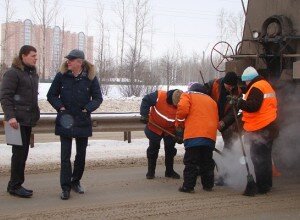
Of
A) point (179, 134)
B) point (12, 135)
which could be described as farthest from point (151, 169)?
point (12, 135)

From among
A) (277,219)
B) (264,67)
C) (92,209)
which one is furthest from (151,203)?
(264,67)

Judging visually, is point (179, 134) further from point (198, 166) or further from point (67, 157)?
point (67, 157)

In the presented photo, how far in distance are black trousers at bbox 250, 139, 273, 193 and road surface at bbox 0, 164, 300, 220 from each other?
0.15 metres

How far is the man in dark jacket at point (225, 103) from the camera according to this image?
655 centimetres

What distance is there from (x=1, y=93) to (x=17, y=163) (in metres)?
0.82

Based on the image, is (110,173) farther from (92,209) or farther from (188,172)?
(92,209)

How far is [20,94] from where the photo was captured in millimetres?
5609

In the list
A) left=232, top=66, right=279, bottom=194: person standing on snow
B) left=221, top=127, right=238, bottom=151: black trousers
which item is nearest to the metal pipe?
left=221, top=127, right=238, bottom=151: black trousers

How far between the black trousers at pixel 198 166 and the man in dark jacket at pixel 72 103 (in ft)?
4.20

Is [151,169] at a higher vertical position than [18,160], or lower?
lower

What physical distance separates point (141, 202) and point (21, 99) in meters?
1.80

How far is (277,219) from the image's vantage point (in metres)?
5.00

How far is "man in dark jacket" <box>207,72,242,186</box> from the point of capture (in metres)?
6.55

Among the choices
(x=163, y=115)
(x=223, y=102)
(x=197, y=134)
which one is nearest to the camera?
(x=197, y=134)
